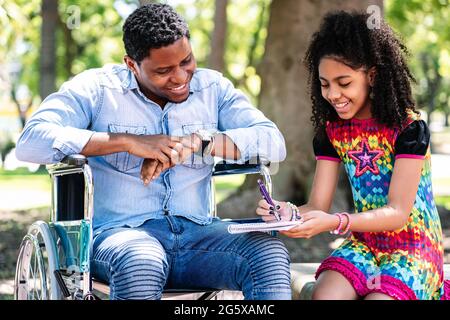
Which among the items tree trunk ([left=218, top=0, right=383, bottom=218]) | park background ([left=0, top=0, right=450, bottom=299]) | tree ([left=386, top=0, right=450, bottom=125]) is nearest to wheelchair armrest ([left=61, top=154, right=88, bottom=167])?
park background ([left=0, top=0, right=450, bottom=299])

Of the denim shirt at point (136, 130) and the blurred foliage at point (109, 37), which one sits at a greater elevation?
the blurred foliage at point (109, 37)

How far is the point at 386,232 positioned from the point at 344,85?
1.87ft

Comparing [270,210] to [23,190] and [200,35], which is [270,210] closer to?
[23,190]

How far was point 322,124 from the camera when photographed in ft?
11.3

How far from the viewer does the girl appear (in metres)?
3.06

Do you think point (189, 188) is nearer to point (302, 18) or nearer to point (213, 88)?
point (213, 88)

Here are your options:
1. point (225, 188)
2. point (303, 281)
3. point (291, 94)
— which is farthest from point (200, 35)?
point (303, 281)

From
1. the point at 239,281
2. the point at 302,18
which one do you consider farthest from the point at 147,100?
the point at 302,18

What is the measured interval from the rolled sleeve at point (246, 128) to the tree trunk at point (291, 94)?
15.5ft

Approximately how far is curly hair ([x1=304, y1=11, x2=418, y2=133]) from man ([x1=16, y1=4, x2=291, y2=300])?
48 centimetres

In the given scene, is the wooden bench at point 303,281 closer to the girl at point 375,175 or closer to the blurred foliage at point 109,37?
the girl at point 375,175

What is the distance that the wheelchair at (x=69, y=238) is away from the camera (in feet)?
10.2

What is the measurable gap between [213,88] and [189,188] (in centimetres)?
46

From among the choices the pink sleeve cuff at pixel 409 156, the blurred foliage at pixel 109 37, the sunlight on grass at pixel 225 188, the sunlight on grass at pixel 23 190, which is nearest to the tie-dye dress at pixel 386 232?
the pink sleeve cuff at pixel 409 156
